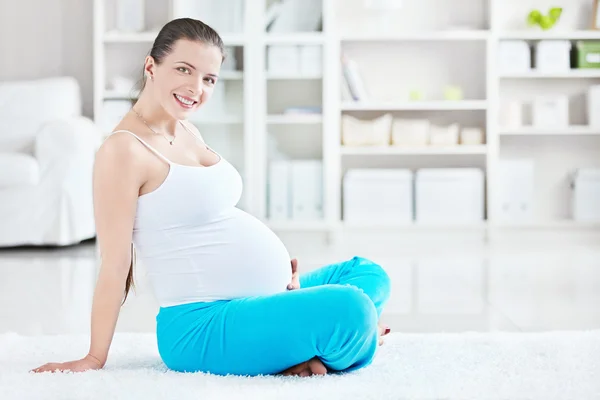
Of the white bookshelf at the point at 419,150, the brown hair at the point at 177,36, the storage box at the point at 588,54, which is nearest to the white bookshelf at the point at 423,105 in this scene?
the white bookshelf at the point at 419,150

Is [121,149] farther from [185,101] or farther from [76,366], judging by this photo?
[76,366]

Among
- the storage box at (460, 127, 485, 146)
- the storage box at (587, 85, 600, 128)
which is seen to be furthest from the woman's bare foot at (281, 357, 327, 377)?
the storage box at (587, 85, 600, 128)

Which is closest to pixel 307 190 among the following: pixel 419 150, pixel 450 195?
pixel 419 150

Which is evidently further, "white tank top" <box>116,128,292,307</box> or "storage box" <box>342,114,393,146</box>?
"storage box" <box>342,114,393,146</box>

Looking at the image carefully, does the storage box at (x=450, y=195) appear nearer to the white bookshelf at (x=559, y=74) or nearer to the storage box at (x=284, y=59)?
the white bookshelf at (x=559, y=74)

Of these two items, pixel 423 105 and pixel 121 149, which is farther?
pixel 423 105

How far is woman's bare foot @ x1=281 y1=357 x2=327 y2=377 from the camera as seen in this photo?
1586 mm

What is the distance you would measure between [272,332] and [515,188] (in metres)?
3.56

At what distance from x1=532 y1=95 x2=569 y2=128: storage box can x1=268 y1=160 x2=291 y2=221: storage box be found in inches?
55.4

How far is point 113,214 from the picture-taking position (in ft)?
4.98

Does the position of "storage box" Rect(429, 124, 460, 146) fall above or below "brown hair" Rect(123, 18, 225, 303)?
above

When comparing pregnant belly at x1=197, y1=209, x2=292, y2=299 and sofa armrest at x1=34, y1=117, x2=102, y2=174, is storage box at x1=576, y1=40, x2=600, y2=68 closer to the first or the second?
sofa armrest at x1=34, y1=117, x2=102, y2=174

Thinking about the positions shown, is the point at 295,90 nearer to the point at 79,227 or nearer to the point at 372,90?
the point at 372,90

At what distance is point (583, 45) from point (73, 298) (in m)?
3.25
